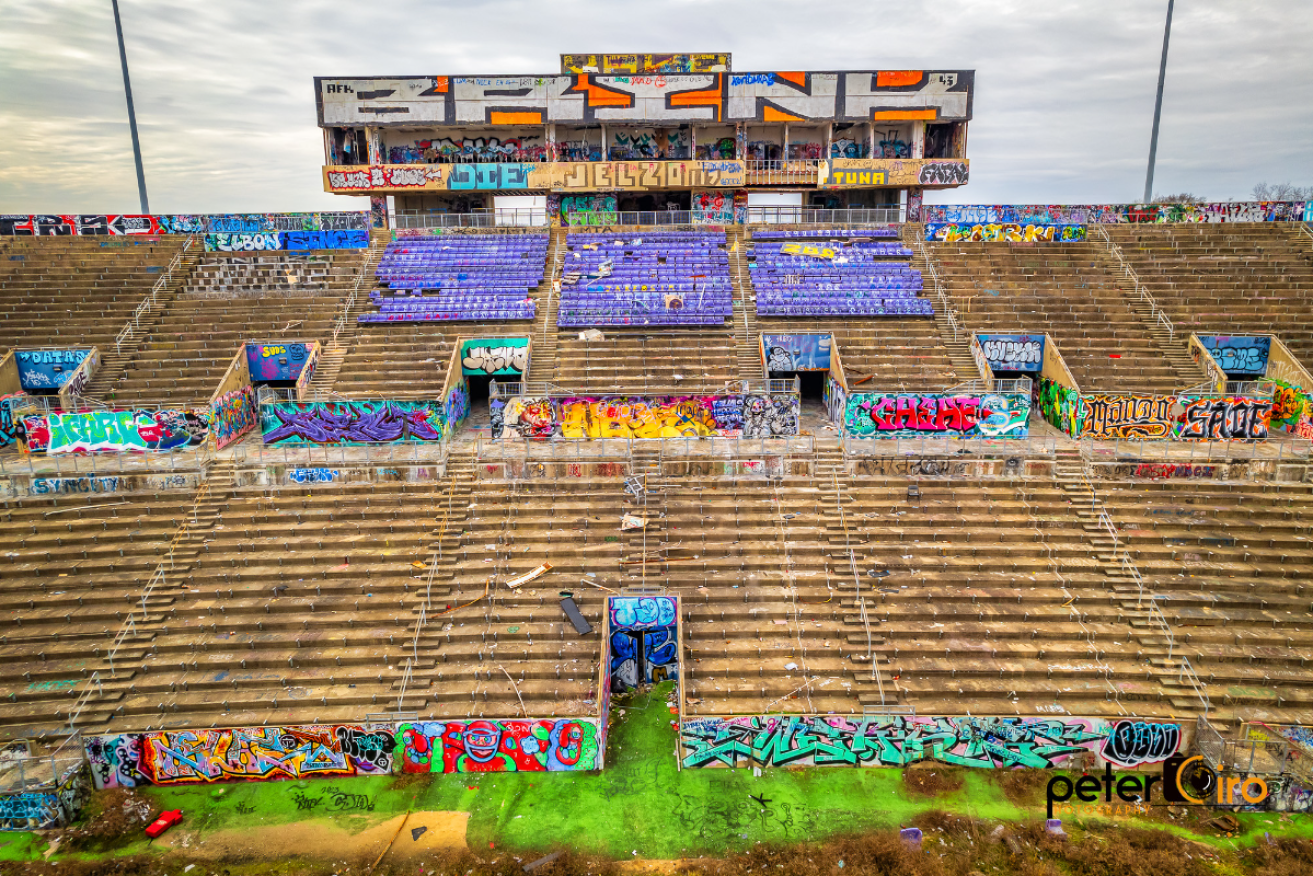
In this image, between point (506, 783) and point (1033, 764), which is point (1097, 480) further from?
point (506, 783)

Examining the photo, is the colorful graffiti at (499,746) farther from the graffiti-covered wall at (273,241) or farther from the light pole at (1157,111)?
the light pole at (1157,111)

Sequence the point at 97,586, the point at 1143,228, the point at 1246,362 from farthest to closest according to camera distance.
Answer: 1. the point at 1143,228
2. the point at 1246,362
3. the point at 97,586

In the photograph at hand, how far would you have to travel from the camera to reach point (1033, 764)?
13062mm

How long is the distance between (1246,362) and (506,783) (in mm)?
30130

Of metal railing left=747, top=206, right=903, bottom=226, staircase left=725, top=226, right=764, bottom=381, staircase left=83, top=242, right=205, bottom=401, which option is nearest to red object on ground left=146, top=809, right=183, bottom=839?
staircase left=83, top=242, right=205, bottom=401

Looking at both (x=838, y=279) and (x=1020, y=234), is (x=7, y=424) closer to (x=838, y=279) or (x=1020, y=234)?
(x=838, y=279)

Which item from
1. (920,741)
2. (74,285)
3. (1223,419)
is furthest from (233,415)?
(1223,419)

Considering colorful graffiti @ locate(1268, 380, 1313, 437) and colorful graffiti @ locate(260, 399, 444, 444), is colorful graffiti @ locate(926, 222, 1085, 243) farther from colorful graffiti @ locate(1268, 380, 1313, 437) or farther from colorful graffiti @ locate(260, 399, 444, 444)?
colorful graffiti @ locate(260, 399, 444, 444)

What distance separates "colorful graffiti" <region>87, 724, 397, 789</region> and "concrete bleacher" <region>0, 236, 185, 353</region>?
64.8ft

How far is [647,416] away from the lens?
21.6 m

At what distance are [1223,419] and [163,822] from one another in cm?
2961

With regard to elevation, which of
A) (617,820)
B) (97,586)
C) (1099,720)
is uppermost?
(97,586)

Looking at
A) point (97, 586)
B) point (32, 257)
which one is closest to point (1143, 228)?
point (97, 586)

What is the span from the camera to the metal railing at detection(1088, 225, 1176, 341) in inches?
1045
